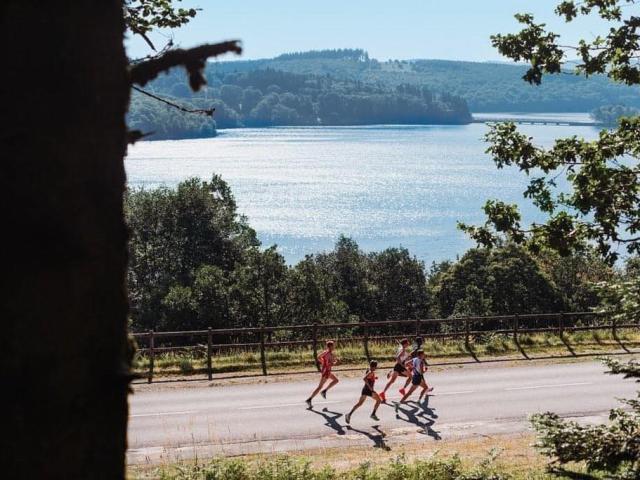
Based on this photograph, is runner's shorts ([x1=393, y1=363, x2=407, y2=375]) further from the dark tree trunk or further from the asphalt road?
the dark tree trunk

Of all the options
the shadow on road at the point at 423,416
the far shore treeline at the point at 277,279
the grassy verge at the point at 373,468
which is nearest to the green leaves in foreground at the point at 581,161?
the grassy verge at the point at 373,468

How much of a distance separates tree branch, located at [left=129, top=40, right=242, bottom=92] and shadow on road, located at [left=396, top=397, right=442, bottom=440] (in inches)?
580

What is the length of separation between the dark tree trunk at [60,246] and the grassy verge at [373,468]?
9.20 meters

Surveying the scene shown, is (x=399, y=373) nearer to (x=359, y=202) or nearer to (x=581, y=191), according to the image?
(x=581, y=191)

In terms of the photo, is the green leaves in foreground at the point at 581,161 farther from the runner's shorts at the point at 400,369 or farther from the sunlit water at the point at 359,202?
the sunlit water at the point at 359,202

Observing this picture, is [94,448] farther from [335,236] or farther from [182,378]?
[335,236]

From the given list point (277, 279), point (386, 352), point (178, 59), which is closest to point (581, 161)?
point (178, 59)

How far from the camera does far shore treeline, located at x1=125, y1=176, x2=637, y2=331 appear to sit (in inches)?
1709

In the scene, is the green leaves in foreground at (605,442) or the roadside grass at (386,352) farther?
the roadside grass at (386,352)

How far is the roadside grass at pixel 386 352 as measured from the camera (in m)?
22.2

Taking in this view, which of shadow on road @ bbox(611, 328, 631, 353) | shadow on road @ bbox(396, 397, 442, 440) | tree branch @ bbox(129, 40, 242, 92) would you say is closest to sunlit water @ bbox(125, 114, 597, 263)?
shadow on road @ bbox(611, 328, 631, 353)

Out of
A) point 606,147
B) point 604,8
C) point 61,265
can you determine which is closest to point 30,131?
point 61,265

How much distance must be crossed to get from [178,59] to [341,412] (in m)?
15.9

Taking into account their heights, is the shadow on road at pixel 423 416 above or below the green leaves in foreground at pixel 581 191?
below
